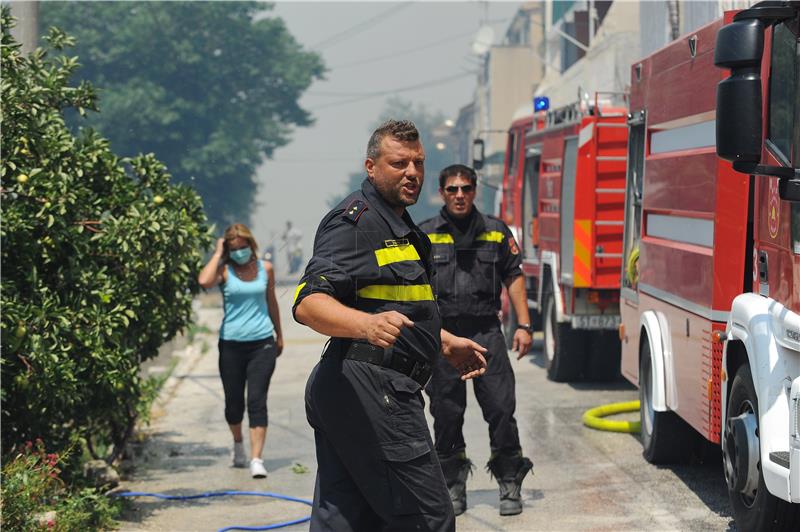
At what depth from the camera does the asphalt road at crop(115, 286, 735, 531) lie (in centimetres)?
772

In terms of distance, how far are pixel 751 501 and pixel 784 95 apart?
1.99m

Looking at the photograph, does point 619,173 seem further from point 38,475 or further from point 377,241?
point 377,241

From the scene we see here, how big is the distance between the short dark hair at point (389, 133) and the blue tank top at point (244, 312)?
183 inches

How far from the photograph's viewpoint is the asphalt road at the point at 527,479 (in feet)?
25.3

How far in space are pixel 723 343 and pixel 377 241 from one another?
10.2 feet

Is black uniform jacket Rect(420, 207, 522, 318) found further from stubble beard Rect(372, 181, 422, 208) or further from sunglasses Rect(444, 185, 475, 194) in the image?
stubble beard Rect(372, 181, 422, 208)

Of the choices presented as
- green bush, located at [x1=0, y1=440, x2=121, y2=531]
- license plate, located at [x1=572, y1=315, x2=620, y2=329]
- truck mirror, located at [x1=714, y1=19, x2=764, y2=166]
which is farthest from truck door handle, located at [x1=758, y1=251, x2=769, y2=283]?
license plate, located at [x1=572, y1=315, x2=620, y2=329]

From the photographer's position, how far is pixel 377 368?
4699 mm

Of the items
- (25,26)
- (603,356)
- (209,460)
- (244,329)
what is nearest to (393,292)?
(244,329)

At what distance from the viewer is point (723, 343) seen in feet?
23.6

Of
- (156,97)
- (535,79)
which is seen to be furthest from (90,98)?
(535,79)

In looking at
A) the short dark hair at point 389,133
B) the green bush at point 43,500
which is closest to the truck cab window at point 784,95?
the short dark hair at point 389,133

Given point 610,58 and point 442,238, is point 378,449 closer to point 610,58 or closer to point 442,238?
point 442,238

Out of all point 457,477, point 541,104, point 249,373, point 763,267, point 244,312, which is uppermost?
point 541,104
